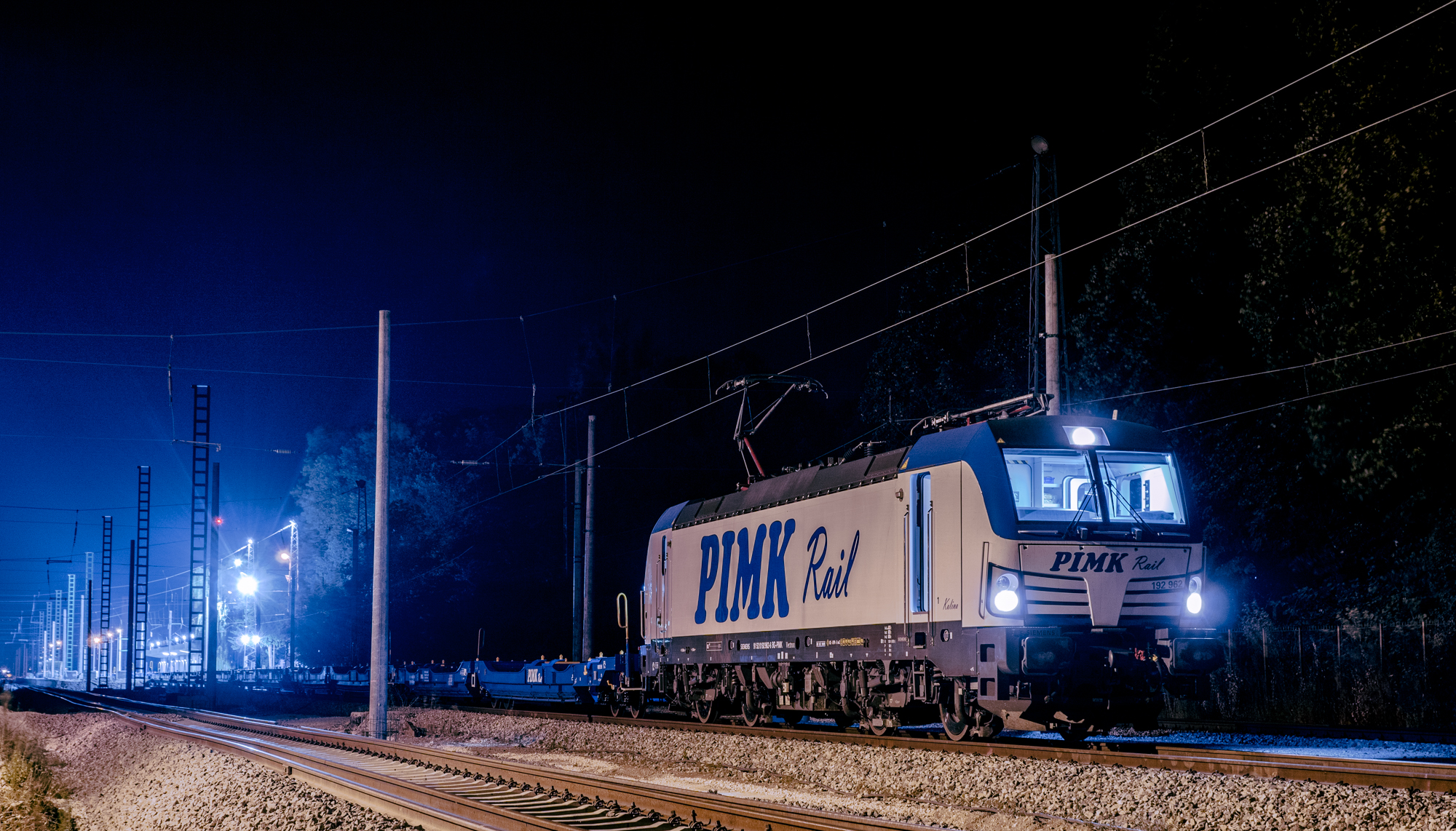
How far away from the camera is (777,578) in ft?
68.9

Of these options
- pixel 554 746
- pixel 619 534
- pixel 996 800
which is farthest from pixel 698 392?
pixel 996 800

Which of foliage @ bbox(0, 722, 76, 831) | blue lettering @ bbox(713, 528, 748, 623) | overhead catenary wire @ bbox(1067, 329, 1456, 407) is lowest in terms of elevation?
foliage @ bbox(0, 722, 76, 831)

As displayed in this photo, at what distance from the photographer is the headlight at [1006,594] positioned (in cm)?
1487

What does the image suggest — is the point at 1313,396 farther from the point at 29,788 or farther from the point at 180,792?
the point at 29,788

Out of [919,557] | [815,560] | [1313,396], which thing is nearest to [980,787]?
[919,557]

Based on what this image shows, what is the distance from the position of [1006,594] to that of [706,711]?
10608mm

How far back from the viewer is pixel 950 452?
16.4 meters

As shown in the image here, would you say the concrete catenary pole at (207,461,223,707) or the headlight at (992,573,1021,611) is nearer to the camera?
the headlight at (992,573,1021,611)

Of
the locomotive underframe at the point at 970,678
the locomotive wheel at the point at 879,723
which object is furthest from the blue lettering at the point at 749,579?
the locomotive wheel at the point at 879,723

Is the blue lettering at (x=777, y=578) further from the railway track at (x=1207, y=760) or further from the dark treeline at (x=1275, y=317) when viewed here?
the dark treeline at (x=1275, y=317)

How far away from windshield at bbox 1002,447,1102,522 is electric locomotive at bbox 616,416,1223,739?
0.07 ft

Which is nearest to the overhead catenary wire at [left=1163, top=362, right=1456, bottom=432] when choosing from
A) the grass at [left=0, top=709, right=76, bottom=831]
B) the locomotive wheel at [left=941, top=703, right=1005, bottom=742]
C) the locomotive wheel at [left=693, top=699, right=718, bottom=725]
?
the locomotive wheel at [left=941, top=703, right=1005, bottom=742]

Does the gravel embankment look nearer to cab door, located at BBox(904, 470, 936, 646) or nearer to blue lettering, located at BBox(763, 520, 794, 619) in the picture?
cab door, located at BBox(904, 470, 936, 646)

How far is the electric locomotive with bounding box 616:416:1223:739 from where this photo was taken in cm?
1495
